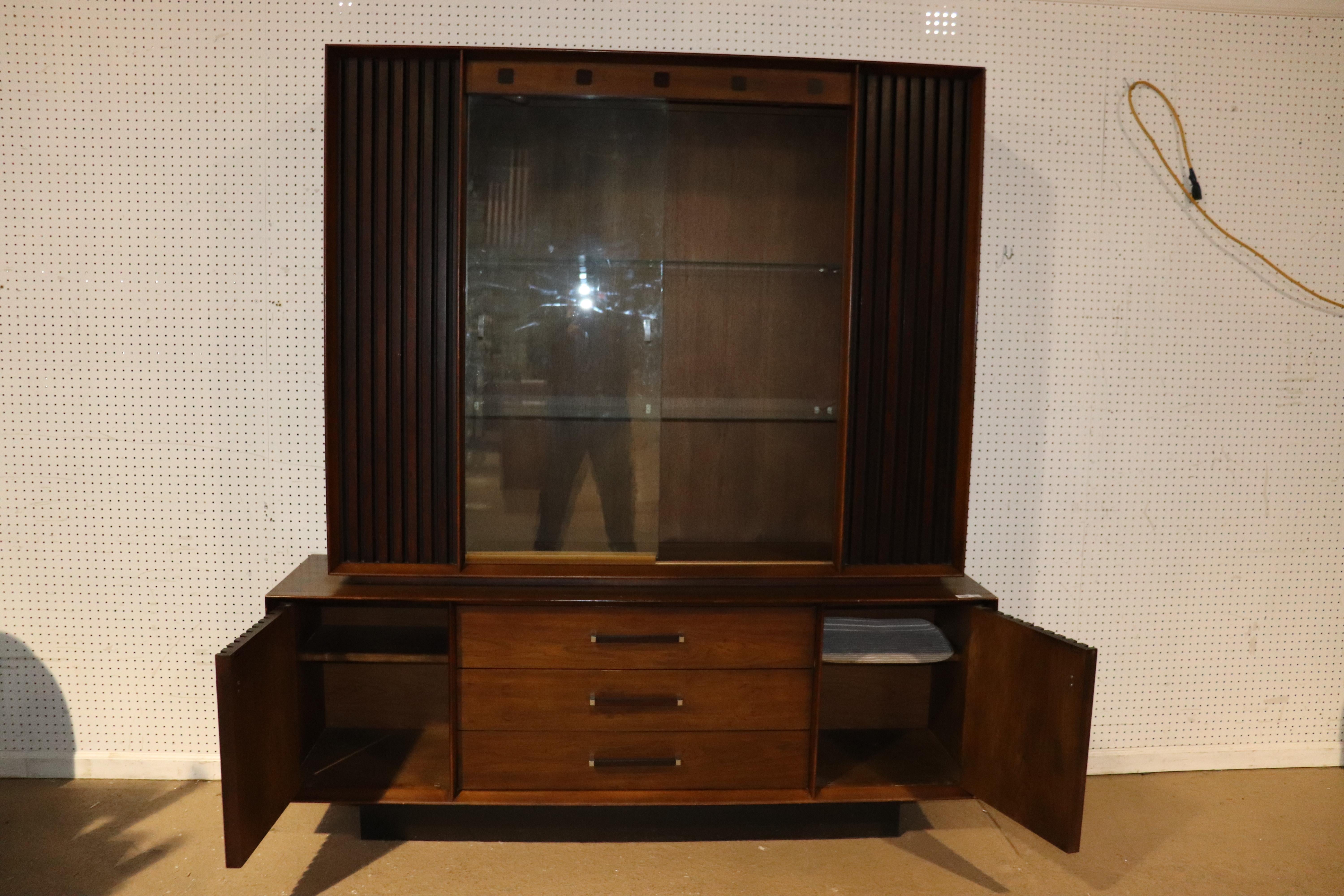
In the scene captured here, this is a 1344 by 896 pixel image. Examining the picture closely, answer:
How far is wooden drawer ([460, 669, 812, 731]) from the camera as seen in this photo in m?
2.28

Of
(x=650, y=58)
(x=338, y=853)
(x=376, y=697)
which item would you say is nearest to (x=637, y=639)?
(x=376, y=697)

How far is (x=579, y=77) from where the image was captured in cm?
218

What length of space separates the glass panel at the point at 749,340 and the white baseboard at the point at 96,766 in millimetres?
1764

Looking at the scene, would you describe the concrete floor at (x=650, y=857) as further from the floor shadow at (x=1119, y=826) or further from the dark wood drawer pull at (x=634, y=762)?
the dark wood drawer pull at (x=634, y=762)

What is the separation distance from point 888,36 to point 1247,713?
8.69 ft

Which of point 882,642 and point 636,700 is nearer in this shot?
point 636,700

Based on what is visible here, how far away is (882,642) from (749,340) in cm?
101

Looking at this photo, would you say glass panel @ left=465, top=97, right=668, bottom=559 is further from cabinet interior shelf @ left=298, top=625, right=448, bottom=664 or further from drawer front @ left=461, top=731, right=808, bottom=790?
drawer front @ left=461, top=731, right=808, bottom=790

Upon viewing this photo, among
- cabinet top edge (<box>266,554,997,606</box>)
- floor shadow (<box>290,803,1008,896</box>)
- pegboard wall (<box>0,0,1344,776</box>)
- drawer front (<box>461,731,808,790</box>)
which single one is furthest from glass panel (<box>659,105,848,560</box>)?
floor shadow (<box>290,803,1008,896</box>)

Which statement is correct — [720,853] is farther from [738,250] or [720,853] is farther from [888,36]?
[888,36]

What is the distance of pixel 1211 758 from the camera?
117 inches

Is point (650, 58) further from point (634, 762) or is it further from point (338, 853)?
point (338, 853)

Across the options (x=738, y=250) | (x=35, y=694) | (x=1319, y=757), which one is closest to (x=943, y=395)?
(x=738, y=250)

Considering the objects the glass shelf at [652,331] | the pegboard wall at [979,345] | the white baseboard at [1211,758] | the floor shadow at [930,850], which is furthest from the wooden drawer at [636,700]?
the white baseboard at [1211,758]
